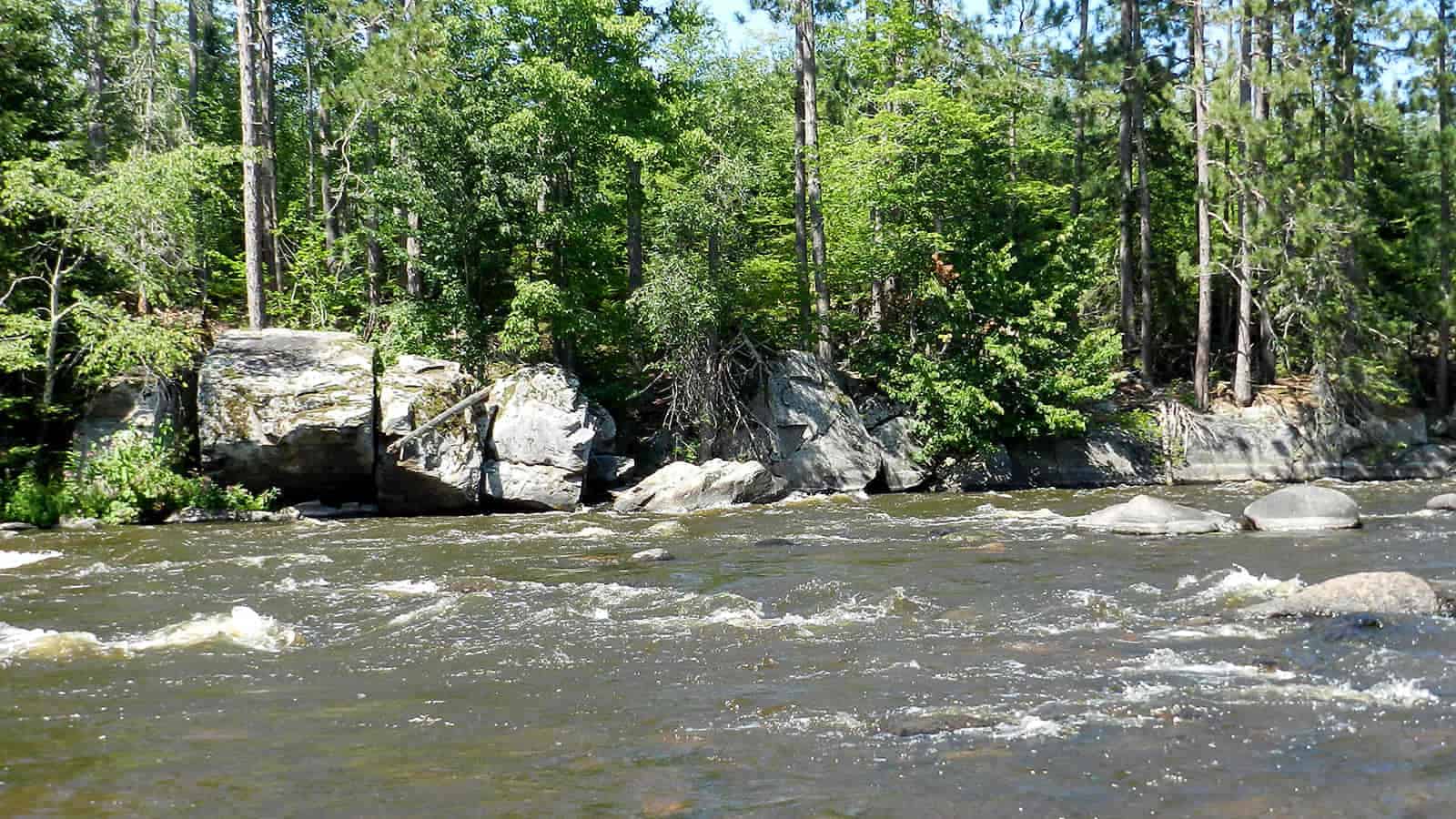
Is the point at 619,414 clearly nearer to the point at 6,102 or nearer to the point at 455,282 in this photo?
the point at 455,282

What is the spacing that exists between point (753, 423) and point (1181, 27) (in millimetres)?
15122

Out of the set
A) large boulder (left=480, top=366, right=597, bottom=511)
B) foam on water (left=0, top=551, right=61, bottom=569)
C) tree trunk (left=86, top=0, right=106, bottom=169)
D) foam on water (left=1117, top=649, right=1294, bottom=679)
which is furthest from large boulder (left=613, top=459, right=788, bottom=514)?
tree trunk (left=86, top=0, right=106, bottom=169)

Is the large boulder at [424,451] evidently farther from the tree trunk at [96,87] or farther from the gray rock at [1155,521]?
the gray rock at [1155,521]

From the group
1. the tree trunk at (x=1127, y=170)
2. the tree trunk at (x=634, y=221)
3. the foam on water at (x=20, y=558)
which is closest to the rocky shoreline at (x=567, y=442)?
the tree trunk at (x=1127, y=170)

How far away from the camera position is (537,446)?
2020 centimetres

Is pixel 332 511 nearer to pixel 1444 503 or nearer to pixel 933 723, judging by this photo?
pixel 933 723

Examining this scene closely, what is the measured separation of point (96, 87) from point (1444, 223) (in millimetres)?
31398

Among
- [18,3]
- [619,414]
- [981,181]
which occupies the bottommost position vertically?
[619,414]

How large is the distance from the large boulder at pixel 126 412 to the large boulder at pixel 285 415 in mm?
843

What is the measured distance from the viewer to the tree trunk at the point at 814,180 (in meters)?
24.7

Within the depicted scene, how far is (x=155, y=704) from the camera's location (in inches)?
279

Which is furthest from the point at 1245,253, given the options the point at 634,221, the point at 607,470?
the point at 607,470

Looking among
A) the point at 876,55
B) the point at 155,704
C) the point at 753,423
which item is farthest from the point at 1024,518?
the point at 876,55

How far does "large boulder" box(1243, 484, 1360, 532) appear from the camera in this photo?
49.3 feet
